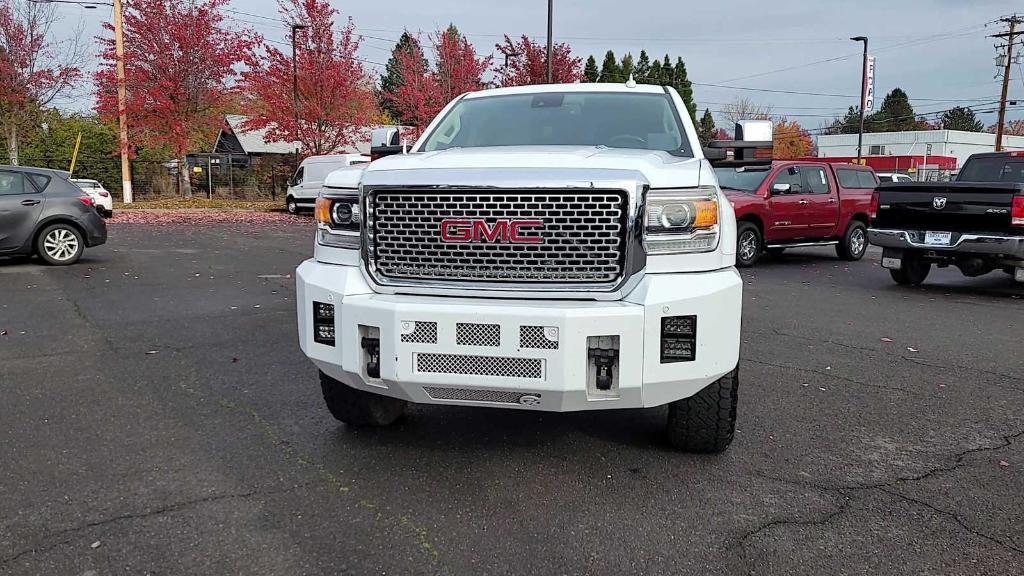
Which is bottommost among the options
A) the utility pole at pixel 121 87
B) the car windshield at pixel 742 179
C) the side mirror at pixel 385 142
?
the car windshield at pixel 742 179

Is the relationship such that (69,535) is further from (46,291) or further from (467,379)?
(46,291)

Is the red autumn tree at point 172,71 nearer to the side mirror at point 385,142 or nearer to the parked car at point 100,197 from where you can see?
the parked car at point 100,197

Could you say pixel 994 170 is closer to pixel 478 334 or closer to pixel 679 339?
pixel 679 339

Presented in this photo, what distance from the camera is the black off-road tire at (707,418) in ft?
12.2

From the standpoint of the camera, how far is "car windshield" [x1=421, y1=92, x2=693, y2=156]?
4680mm

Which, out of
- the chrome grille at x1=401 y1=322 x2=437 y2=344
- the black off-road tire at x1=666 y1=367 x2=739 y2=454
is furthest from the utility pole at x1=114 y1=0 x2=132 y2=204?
the black off-road tire at x1=666 y1=367 x2=739 y2=454

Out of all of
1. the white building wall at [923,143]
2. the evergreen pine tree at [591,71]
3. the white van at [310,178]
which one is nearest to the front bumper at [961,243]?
the white van at [310,178]

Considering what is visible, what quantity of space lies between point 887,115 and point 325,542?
98407 mm

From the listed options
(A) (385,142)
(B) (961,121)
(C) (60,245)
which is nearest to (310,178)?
(C) (60,245)

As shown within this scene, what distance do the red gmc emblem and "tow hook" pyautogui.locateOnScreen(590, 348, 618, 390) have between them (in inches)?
20.7

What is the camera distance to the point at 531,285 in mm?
3375

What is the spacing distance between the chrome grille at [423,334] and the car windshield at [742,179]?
1099 centimetres

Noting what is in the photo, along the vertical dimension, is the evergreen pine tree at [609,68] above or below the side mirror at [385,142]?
above

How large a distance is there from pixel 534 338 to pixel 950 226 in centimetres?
864
